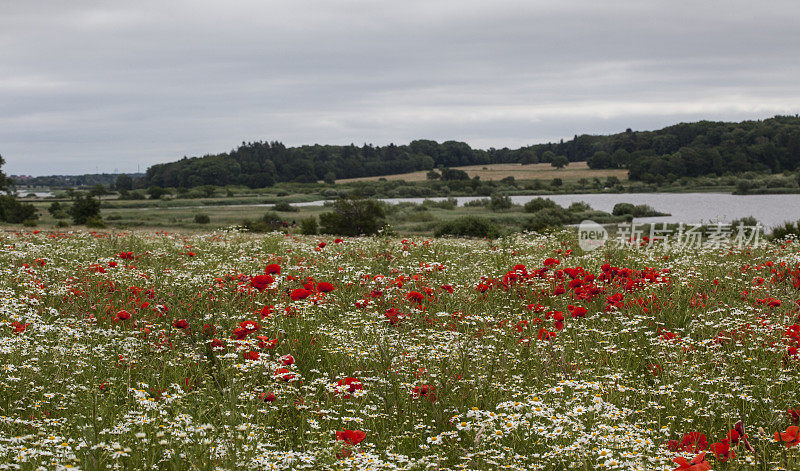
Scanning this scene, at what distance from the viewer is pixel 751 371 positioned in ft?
16.9

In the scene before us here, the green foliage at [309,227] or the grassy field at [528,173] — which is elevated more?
the grassy field at [528,173]

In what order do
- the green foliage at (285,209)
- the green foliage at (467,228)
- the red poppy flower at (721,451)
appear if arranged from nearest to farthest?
the red poppy flower at (721,451) < the green foliage at (467,228) < the green foliage at (285,209)

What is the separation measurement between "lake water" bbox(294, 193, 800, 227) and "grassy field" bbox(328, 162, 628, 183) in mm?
14451

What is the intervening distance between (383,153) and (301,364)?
322ft

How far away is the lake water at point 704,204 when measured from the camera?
41.3m

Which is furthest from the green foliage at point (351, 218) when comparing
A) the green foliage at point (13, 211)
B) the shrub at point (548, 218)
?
the green foliage at point (13, 211)

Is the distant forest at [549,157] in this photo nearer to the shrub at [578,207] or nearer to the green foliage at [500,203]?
the shrub at [578,207]

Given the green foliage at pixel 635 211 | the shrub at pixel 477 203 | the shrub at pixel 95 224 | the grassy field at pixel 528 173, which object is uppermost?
the grassy field at pixel 528 173

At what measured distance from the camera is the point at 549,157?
103250 millimetres

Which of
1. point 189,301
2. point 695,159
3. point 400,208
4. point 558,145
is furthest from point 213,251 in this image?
point 558,145

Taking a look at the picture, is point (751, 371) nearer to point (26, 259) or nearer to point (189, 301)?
point (189, 301)

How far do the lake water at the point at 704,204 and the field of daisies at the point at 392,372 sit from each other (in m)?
32.1

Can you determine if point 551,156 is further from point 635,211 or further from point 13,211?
point 13,211

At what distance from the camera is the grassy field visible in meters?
88.4
